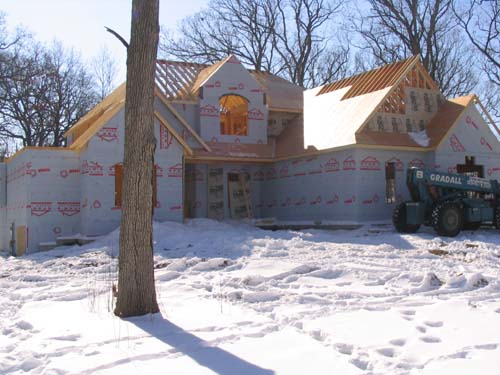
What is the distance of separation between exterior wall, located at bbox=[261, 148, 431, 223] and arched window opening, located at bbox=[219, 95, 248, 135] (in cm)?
350

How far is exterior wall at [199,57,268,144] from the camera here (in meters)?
23.0

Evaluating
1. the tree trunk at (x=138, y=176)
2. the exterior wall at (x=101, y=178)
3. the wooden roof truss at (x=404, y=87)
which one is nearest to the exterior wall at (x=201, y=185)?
the exterior wall at (x=101, y=178)

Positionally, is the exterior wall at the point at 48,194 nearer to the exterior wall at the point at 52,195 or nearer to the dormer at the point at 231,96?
the exterior wall at the point at 52,195

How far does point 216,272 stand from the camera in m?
11.0

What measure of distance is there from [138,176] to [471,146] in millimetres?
17639

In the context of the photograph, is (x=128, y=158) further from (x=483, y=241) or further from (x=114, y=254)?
(x=483, y=241)

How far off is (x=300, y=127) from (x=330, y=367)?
63.5 feet

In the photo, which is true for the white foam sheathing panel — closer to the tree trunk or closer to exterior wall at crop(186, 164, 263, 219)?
exterior wall at crop(186, 164, 263, 219)

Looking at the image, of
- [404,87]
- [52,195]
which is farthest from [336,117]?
[52,195]

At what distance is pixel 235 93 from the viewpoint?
2359cm

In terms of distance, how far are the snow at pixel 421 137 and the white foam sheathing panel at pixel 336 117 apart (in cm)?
197

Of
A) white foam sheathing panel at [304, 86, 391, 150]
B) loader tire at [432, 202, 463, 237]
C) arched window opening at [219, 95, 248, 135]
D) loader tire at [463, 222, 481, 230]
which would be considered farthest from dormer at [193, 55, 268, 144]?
loader tire at [432, 202, 463, 237]

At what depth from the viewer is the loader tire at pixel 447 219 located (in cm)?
1686

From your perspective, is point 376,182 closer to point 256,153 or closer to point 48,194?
point 256,153
